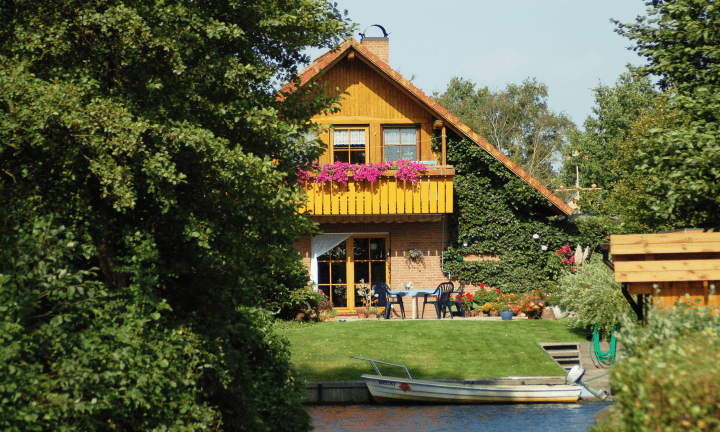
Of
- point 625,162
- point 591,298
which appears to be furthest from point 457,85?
point 591,298

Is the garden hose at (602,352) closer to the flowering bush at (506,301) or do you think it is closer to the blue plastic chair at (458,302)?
the flowering bush at (506,301)

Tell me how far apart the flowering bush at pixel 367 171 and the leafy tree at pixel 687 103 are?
12920 millimetres

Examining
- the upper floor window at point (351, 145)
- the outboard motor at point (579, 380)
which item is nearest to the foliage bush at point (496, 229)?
the upper floor window at point (351, 145)

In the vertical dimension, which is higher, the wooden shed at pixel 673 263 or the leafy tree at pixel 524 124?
the leafy tree at pixel 524 124

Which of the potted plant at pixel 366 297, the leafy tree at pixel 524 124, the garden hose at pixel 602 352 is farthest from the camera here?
the leafy tree at pixel 524 124

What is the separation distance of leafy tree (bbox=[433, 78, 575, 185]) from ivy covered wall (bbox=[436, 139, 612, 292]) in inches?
1034

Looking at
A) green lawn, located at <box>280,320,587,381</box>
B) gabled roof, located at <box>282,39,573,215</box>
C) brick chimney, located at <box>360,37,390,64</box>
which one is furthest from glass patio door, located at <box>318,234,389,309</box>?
brick chimney, located at <box>360,37,390,64</box>

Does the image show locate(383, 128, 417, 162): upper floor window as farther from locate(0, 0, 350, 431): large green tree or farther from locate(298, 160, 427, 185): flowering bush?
locate(0, 0, 350, 431): large green tree

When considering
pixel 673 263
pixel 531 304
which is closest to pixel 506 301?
pixel 531 304

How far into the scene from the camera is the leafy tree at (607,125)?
37.1 meters

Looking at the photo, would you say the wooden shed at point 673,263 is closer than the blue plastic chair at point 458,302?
Yes

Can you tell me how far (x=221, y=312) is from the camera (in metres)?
7.97

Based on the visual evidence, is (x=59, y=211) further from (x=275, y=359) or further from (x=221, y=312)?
(x=275, y=359)

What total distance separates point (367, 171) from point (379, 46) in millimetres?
5206
